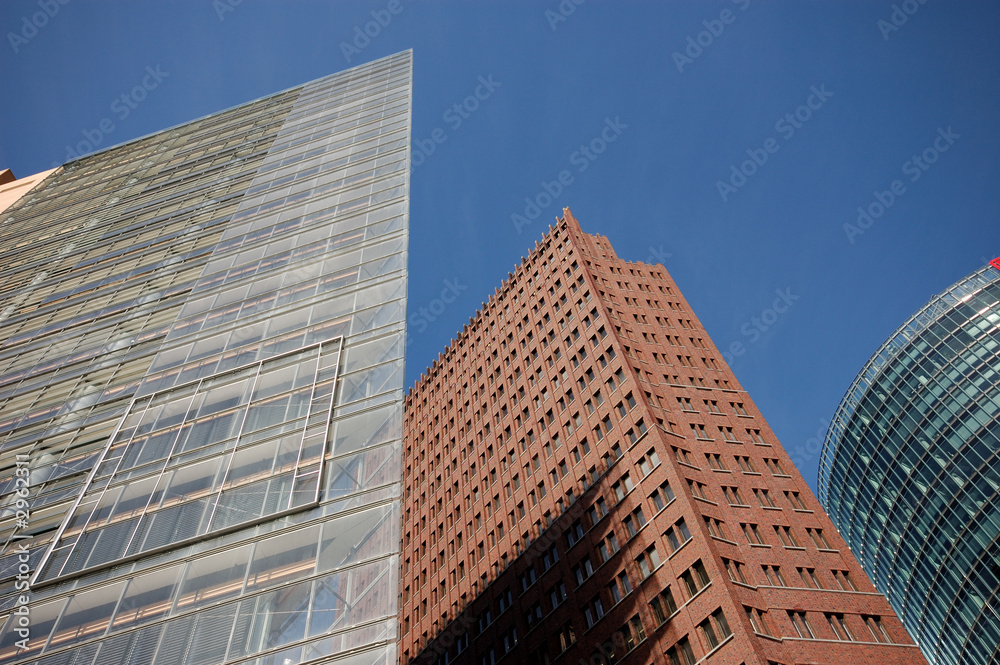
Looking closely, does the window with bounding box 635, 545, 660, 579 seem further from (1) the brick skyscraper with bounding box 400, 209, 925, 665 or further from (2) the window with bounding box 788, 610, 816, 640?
(2) the window with bounding box 788, 610, 816, 640

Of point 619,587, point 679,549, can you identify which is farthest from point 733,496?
point 619,587

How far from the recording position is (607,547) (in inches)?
1713

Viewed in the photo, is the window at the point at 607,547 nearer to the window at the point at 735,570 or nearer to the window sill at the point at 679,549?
the window sill at the point at 679,549

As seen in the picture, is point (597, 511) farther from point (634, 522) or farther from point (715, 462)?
point (715, 462)

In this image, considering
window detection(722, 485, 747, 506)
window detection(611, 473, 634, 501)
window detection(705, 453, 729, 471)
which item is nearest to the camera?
window detection(722, 485, 747, 506)

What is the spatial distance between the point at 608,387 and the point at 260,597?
129ft

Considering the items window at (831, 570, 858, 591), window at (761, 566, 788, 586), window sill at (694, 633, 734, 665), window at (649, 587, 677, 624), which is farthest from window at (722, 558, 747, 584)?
window at (831, 570, 858, 591)

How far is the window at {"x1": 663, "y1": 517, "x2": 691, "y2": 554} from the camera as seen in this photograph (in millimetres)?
39250

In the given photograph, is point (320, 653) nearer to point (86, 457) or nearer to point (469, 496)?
point (86, 457)

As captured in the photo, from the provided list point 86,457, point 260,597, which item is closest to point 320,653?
point 260,597

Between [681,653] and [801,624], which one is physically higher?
[801,624]

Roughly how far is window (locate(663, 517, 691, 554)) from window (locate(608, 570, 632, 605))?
339 cm

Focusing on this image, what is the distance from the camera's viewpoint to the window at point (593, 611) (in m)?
40.8

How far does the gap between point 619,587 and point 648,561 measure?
7.90 feet
